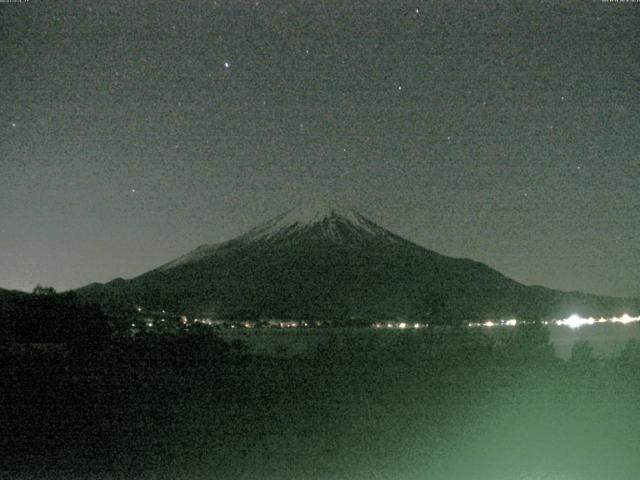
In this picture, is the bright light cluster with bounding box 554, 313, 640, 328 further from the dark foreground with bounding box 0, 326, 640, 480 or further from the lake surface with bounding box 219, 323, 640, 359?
→ the dark foreground with bounding box 0, 326, 640, 480

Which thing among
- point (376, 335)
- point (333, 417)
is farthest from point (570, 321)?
point (333, 417)

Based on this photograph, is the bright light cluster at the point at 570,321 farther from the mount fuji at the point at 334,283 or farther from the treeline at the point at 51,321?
the treeline at the point at 51,321

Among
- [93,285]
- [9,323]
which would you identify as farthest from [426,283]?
[9,323]

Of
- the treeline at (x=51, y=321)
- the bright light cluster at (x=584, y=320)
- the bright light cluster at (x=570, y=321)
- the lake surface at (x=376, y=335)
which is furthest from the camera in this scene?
the bright light cluster at (x=584, y=320)

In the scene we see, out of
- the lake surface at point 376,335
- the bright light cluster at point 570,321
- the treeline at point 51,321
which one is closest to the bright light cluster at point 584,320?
the bright light cluster at point 570,321

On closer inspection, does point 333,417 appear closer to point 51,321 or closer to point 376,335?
point 51,321

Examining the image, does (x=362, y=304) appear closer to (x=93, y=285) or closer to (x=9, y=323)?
(x=93, y=285)
